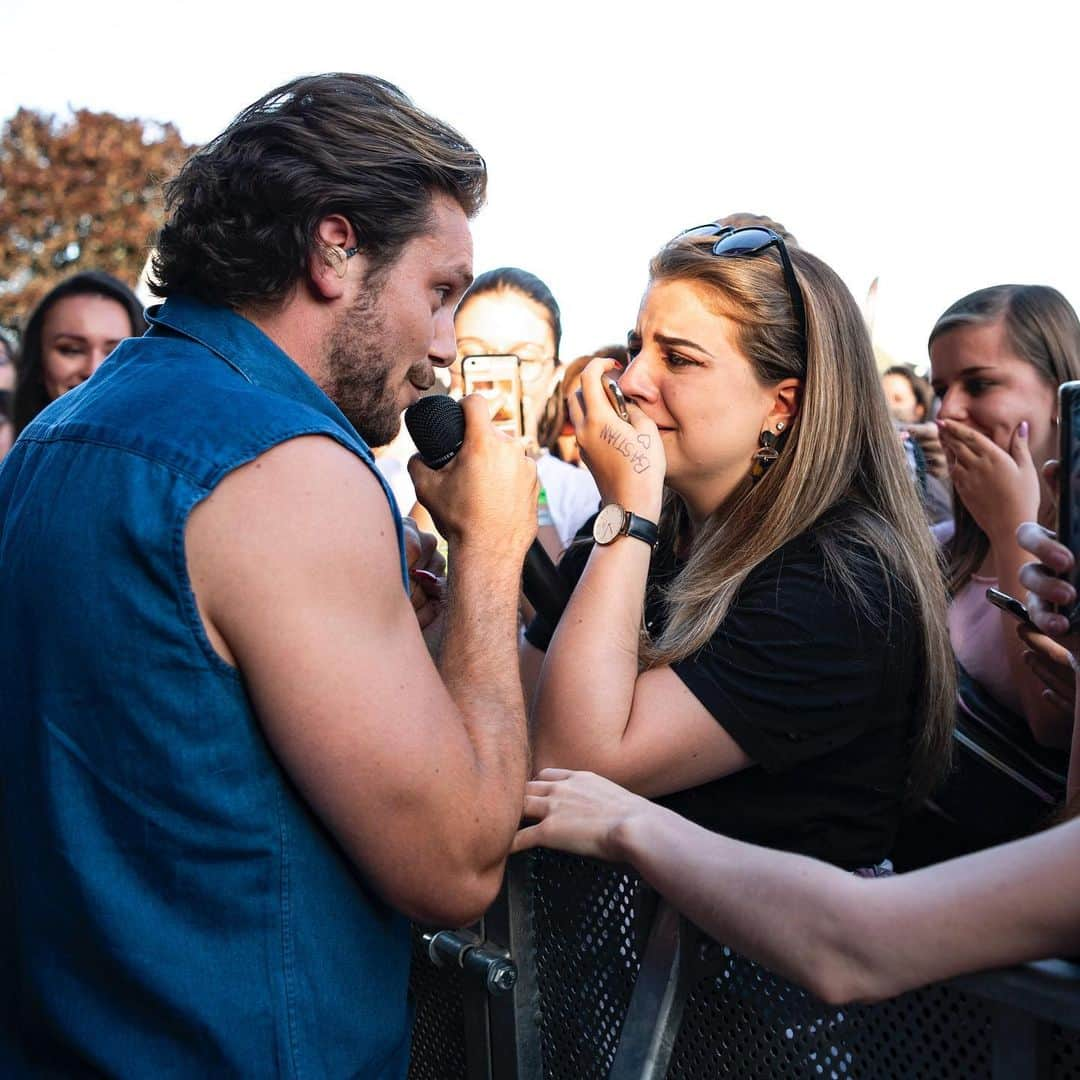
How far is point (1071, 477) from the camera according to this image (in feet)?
4.68

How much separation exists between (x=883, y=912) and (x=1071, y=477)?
603mm

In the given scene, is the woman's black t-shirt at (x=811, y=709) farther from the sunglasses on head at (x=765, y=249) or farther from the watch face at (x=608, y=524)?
the sunglasses on head at (x=765, y=249)

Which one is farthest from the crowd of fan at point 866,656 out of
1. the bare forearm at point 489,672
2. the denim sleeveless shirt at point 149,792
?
the denim sleeveless shirt at point 149,792

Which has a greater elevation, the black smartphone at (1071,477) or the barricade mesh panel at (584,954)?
the black smartphone at (1071,477)

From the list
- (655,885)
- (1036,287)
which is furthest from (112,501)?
(1036,287)

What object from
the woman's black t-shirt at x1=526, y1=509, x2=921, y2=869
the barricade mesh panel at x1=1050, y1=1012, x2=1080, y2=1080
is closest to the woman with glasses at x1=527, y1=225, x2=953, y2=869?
the woman's black t-shirt at x1=526, y1=509, x2=921, y2=869

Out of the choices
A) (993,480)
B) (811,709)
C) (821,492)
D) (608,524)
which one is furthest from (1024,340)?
(811,709)

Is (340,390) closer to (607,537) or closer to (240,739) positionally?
(240,739)

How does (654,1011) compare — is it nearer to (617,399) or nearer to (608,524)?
(608,524)

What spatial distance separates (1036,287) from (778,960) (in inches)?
108

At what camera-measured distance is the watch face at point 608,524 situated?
2.30 m

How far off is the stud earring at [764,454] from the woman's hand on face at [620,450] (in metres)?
0.22

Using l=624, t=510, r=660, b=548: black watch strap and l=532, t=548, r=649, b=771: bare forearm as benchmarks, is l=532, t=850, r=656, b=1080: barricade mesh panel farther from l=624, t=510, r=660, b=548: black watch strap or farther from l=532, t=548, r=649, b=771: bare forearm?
l=624, t=510, r=660, b=548: black watch strap

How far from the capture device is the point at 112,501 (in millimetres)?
1375
